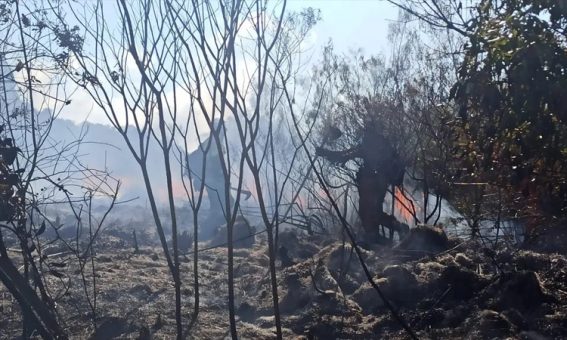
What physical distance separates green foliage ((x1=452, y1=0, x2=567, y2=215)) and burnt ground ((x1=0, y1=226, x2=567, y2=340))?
2.18 m

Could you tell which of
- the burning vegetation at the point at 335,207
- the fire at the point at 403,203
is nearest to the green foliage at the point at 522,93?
the burning vegetation at the point at 335,207

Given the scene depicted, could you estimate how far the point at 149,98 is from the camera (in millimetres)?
7172

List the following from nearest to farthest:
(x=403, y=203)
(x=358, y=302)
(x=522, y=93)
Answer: (x=522, y=93), (x=358, y=302), (x=403, y=203)

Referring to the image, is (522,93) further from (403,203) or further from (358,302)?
(403,203)

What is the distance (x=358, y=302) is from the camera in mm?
9766

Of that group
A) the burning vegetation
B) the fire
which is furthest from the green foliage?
the fire

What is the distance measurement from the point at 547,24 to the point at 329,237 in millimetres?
14683

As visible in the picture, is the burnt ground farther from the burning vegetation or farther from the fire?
the fire

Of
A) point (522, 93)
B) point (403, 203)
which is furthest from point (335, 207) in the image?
point (403, 203)

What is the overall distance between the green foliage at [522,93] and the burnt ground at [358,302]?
2177mm

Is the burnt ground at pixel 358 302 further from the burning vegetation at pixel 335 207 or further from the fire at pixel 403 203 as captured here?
the fire at pixel 403 203

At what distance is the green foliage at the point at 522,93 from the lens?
13.9 ft

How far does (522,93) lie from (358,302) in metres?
5.86

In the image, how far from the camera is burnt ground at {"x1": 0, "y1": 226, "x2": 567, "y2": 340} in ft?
24.1
